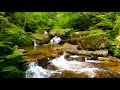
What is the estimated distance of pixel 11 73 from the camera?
498 cm

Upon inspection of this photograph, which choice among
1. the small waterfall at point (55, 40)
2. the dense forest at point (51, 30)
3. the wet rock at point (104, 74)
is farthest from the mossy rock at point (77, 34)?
the wet rock at point (104, 74)

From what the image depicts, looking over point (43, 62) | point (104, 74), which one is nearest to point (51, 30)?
point (43, 62)

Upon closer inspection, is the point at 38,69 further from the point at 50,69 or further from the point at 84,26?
the point at 84,26

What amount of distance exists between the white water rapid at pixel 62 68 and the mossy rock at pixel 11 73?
0.58ft

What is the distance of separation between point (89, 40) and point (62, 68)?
105 centimetres

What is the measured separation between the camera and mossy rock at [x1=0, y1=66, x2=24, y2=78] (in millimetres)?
4957

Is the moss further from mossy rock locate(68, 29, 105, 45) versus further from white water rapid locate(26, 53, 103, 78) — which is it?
white water rapid locate(26, 53, 103, 78)

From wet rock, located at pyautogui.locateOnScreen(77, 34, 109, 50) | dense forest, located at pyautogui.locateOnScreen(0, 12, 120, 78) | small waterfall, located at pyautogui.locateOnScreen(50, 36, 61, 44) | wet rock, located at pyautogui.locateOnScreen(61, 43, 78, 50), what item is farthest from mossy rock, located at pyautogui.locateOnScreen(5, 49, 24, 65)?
wet rock, located at pyautogui.locateOnScreen(77, 34, 109, 50)

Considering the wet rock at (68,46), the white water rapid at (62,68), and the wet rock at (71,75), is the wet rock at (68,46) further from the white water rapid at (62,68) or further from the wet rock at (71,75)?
the wet rock at (71,75)

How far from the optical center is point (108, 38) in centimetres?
539

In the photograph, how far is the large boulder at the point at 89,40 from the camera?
5.41m
